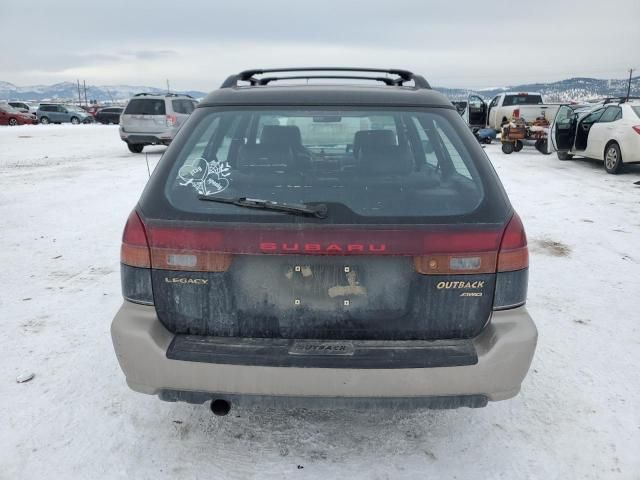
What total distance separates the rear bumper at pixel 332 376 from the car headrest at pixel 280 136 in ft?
3.46

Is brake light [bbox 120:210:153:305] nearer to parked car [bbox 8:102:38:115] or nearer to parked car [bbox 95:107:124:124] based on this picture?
parked car [bbox 8:102:38:115]

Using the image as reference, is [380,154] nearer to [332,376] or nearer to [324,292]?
[324,292]

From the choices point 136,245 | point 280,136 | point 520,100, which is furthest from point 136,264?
point 520,100

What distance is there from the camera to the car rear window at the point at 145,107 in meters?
16.6

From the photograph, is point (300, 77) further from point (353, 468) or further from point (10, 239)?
point (10, 239)

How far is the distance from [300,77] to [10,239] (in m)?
5.10

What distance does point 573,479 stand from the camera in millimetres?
2430

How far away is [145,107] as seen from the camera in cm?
1673

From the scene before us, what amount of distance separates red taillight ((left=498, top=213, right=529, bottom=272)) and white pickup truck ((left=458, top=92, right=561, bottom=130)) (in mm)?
18251

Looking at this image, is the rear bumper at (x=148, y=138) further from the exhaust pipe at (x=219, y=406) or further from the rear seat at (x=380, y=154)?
the exhaust pipe at (x=219, y=406)

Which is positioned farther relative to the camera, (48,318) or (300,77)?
(48,318)

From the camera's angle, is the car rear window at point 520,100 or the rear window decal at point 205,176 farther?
the car rear window at point 520,100

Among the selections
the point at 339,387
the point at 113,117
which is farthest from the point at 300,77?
the point at 113,117

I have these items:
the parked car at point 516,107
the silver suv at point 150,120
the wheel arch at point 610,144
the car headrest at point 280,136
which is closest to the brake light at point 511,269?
the car headrest at point 280,136
